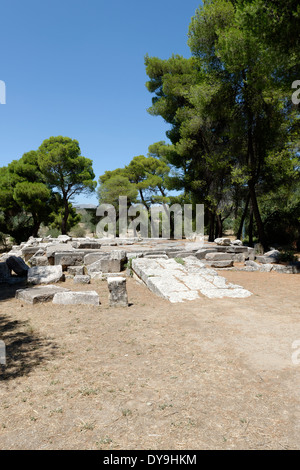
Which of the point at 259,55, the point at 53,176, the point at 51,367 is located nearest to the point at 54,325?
the point at 51,367

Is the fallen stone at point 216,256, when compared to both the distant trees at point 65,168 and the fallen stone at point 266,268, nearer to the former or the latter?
the fallen stone at point 266,268

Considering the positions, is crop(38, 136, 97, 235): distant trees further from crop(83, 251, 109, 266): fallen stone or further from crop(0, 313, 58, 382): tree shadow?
crop(0, 313, 58, 382): tree shadow

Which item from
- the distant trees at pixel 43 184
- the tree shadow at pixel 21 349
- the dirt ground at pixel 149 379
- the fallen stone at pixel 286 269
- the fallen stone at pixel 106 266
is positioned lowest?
the dirt ground at pixel 149 379

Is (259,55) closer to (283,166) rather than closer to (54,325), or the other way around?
(283,166)

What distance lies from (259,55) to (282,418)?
41.7ft

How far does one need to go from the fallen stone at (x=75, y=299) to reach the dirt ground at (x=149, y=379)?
0.37 m

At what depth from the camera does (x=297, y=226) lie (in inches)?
709

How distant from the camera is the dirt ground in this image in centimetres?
244

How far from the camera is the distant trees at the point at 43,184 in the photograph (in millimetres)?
24156

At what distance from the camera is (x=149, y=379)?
10.9 feet

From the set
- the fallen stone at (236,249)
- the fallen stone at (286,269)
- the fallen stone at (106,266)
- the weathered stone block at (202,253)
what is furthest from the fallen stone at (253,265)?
the fallen stone at (106,266)

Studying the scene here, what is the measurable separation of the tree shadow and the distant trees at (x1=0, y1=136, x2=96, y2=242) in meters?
20.4

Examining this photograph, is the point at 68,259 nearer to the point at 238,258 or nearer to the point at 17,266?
the point at 17,266

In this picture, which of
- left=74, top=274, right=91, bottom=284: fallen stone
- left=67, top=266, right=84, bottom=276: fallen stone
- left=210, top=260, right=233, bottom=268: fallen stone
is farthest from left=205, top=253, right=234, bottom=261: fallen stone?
left=74, top=274, right=91, bottom=284: fallen stone
